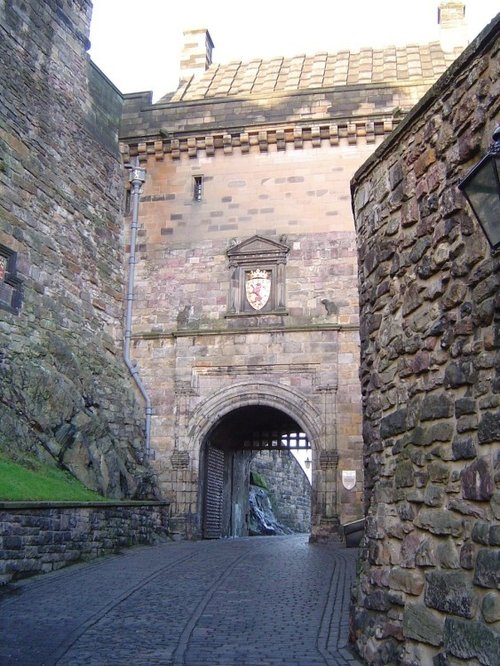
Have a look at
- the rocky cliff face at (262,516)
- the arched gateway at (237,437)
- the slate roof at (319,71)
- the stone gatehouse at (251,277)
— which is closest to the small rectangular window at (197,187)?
the stone gatehouse at (251,277)

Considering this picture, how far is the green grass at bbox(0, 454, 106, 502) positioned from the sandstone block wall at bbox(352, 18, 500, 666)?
5.15 meters

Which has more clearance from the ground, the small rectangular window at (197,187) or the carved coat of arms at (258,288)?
the small rectangular window at (197,187)

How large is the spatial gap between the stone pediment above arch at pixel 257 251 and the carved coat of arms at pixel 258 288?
0.32 metres

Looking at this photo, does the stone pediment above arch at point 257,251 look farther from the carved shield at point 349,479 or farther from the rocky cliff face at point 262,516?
the rocky cliff face at point 262,516

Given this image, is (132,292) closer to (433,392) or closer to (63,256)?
(63,256)

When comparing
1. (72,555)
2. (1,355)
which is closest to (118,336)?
(1,355)

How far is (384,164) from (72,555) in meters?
6.83

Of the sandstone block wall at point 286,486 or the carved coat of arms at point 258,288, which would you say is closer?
the carved coat of arms at point 258,288

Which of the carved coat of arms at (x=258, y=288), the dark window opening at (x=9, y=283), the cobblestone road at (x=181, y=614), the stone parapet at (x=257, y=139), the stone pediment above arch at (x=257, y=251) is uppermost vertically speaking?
the stone parapet at (x=257, y=139)

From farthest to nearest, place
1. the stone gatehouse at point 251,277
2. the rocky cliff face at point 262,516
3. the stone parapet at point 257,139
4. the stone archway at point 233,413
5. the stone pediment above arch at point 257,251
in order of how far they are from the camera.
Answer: the rocky cliff face at point 262,516 < the stone parapet at point 257,139 < the stone pediment above arch at point 257,251 < the stone gatehouse at point 251,277 < the stone archway at point 233,413

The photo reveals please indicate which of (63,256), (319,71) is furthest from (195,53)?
(63,256)

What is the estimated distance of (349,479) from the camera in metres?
14.1

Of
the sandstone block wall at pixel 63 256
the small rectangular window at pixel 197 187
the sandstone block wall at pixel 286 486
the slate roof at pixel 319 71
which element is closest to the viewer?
the sandstone block wall at pixel 63 256

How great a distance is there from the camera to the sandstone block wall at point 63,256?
1223 cm
